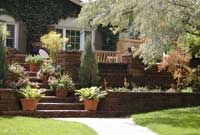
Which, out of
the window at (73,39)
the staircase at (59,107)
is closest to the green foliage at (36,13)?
the window at (73,39)

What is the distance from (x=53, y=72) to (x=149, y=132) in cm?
671

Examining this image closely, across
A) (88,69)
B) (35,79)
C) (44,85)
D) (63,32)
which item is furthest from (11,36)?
(88,69)

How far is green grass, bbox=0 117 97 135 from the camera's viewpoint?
12535mm

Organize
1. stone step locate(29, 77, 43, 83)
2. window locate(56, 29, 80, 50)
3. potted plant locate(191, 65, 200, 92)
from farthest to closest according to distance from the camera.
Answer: window locate(56, 29, 80, 50), potted plant locate(191, 65, 200, 92), stone step locate(29, 77, 43, 83)

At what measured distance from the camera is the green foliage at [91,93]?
1733 cm

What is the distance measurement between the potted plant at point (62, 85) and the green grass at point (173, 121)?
2706 millimetres

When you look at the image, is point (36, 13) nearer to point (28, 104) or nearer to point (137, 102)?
point (137, 102)

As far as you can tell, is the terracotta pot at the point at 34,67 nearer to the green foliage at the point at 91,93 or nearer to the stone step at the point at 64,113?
the green foliage at the point at 91,93

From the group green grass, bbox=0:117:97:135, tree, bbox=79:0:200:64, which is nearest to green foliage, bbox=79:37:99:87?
tree, bbox=79:0:200:64

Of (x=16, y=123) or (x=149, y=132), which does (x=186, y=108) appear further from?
(x=16, y=123)

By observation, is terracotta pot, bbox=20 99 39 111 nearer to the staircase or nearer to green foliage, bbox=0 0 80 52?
the staircase

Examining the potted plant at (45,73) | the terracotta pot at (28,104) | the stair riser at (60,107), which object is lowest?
the stair riser at (60,107)

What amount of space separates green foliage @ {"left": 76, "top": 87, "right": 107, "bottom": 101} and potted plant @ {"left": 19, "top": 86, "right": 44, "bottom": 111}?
4.73ft

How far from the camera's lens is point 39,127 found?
13.3 metres
